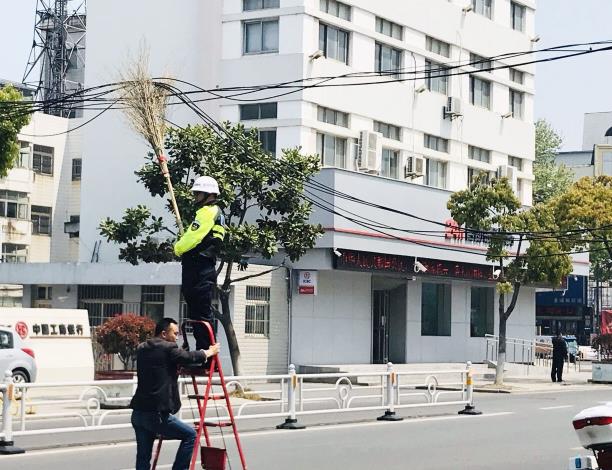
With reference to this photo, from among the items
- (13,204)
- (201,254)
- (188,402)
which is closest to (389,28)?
(13,204)

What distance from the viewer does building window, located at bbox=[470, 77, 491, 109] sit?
4766 centimetres

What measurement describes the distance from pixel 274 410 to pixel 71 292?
56.9 ft

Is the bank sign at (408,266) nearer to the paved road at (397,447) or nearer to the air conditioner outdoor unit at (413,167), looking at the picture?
the air conditioner outdoor unit at (413,167)

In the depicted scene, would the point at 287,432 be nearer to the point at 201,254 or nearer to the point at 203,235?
the point at 201,254

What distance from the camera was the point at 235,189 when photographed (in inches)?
1252

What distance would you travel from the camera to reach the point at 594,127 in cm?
10912

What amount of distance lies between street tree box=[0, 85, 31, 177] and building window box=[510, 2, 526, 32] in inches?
1006

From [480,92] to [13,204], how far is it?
21789mm

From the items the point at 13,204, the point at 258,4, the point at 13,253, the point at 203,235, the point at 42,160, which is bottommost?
the point at 203,235

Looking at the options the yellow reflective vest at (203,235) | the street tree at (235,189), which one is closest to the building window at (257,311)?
the street tree at (235,189)

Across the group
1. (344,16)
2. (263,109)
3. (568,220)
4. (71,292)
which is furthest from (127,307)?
(568,220)

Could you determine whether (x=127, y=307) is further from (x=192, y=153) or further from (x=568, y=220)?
(x=568, y=220)

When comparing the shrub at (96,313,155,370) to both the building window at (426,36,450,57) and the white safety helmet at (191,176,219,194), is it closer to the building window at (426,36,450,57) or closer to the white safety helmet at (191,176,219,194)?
the building window at (426,36,450,57)

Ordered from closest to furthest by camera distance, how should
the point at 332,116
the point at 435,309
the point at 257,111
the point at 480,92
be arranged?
the point at 257,111, the point at 332,116, the point at 435,309, the point at 480,92
